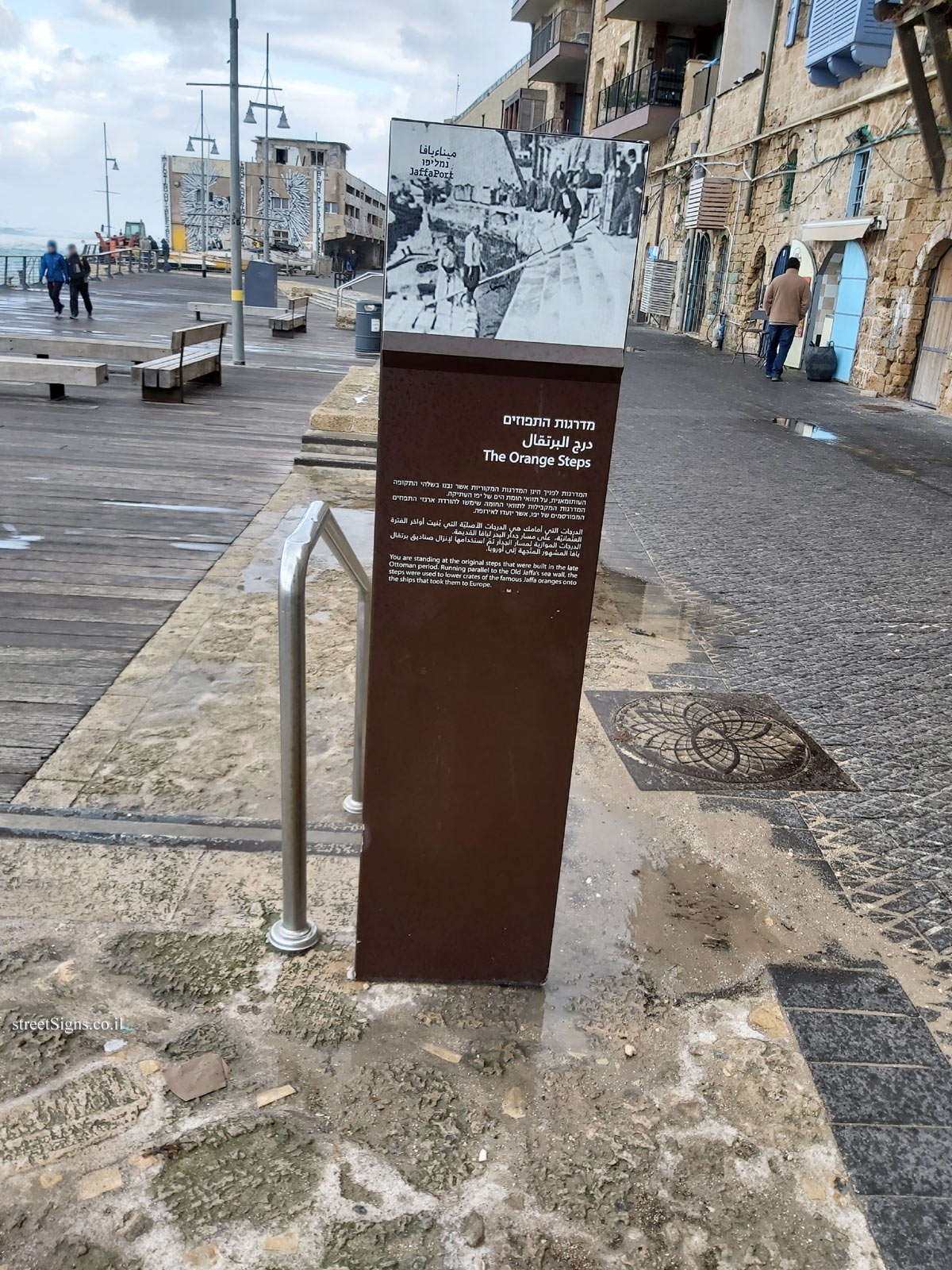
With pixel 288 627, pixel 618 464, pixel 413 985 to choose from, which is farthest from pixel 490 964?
pixel 618 464

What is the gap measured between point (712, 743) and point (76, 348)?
33.4ft

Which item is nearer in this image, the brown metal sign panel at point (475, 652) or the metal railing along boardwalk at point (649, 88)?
the brown metal sign panel at point (475, 652)

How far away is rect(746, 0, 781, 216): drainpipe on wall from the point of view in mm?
22078

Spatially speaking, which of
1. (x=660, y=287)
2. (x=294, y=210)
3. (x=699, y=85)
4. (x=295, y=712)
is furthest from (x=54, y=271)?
(x=294, y=210)

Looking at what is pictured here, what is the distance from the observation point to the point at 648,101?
30.8 metres

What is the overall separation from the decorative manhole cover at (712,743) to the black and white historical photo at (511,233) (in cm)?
219

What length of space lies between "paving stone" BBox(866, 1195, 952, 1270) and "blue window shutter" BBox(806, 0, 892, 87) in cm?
1732

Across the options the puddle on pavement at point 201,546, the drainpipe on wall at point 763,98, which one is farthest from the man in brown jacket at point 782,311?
the puddle on pavement at point 201,546

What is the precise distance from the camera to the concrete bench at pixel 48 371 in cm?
1039

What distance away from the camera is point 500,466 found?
2154 mm

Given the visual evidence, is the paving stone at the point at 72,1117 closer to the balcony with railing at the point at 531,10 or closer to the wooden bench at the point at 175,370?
the wooden bench at the point at 175,370

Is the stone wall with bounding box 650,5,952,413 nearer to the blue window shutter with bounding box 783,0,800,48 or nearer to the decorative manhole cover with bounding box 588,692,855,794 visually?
the blue window shutter with bounding box 783,0,800,48

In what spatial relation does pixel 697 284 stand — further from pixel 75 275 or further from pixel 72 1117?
pixel 72 1117

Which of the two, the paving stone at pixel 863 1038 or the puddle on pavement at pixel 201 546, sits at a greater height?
the paving stone at pixel 863 1038
